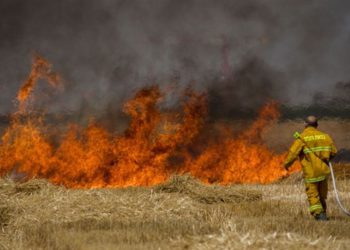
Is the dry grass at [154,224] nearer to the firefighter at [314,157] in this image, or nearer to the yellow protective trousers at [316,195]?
the yellow protective trousers at [316,195]

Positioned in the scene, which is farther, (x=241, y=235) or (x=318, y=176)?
(x=318, y=176)

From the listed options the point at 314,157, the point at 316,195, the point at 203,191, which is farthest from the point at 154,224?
the point at 203,191

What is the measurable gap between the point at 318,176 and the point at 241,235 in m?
4.50

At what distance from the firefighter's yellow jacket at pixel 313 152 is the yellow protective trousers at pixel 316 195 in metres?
0.14

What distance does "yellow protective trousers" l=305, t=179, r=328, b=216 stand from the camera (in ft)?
36.0

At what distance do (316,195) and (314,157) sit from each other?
2.50 ft

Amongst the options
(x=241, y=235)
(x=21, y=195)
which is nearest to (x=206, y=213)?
(x=241, y=235)

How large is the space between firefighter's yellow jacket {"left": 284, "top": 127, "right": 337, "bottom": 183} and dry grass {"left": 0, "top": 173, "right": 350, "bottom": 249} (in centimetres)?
91

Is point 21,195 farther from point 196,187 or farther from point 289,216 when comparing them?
point 289,216

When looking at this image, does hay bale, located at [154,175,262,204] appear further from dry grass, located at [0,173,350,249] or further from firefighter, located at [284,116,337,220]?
firefighter, located at [284,116,337,220]

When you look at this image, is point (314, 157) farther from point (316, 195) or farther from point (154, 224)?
point (154, 224)

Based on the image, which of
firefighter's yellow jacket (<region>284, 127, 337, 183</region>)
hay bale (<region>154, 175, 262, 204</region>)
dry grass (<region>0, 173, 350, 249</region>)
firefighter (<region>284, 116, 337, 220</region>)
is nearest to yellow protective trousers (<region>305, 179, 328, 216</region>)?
firefighter (<region>284, 116, 337, 220</region>)

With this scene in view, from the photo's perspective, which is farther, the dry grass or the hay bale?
the hay bale

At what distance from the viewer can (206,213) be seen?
36.1 feet
